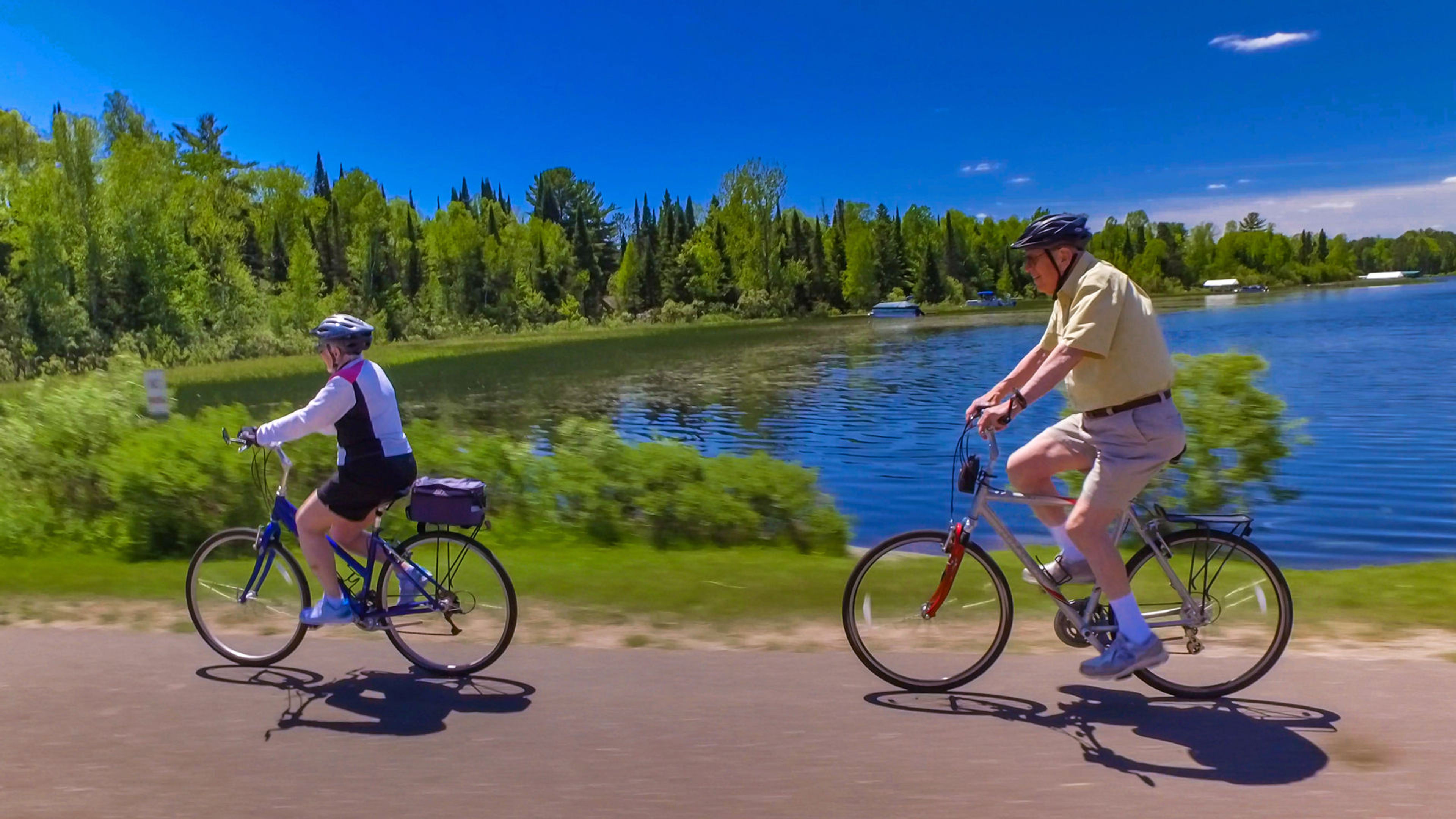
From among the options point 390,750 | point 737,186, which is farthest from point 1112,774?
point 737,186

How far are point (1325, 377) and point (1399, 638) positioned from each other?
90.1 feet

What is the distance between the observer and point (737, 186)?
107 metres

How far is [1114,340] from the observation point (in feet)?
15.9

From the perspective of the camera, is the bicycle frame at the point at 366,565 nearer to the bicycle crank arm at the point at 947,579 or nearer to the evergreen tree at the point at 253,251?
the bicycle crank arm at the point at 947,579

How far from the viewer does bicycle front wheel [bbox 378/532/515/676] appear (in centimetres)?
584

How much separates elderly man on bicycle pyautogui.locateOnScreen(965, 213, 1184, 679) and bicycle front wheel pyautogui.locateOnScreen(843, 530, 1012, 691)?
0.47 metres

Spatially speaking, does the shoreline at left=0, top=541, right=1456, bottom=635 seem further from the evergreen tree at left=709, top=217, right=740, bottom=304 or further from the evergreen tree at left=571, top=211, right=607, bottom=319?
the evergreen tree at left=571, top=211, right=607, bottom=319

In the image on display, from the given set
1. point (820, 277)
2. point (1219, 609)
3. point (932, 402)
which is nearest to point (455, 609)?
point (1219, 609)

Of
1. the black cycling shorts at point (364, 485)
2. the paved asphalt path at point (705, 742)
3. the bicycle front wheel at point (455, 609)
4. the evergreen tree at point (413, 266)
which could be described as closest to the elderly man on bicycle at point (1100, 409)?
the paved asphalt path at point (705, 742)

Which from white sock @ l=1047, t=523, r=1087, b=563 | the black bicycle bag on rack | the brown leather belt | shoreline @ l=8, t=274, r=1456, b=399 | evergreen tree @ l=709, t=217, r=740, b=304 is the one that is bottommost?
shoreline @ l=8, t=274, r=1456, b=399

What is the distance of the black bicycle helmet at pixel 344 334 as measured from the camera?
18.5 feet

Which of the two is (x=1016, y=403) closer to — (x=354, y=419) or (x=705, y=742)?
(x=705, y=742)

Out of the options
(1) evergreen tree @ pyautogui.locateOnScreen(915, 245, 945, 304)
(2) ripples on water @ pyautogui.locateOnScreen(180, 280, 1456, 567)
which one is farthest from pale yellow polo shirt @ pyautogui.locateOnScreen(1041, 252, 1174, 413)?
(1) evergreen tree @ pyautogui.locateOnScreen(915, 245, 945, 304)

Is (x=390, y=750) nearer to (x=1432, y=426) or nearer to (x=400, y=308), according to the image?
(x=1432, y=426)
